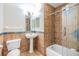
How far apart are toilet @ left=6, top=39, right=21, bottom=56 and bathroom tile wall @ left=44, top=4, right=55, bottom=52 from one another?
36 cm

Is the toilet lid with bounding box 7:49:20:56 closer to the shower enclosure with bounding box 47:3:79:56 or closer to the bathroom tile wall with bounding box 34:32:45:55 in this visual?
the bathroom tile wall with bounding box 34:32:45:55

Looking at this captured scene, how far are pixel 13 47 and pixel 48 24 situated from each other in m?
0.53

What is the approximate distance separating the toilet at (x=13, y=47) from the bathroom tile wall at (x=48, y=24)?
360mm

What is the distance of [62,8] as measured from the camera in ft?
4.92

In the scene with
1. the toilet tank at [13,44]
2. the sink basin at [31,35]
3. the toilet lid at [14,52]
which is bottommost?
the toilet lid at [14,52]

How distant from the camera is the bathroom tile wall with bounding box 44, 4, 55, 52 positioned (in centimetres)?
148

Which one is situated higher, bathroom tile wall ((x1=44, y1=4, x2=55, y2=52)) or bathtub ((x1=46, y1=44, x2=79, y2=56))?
bathroom tile wall ((x1=44, y1=4, x2=55, y2=52))

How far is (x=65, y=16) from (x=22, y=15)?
1.85ft

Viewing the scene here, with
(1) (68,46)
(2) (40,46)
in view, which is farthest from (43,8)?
(1) (68,46)

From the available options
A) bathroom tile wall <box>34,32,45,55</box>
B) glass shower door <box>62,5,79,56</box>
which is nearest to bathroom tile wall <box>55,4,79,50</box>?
glass shower door <box>62,5,79,56</box>

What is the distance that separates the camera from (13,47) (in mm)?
1472

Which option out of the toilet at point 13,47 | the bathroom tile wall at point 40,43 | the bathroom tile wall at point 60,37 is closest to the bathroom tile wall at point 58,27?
the bathroom tile wall at point 60,37

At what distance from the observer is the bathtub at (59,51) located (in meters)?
1.47

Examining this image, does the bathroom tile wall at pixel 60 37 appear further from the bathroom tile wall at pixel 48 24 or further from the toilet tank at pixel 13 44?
the toilet tank at pixel 13 44
